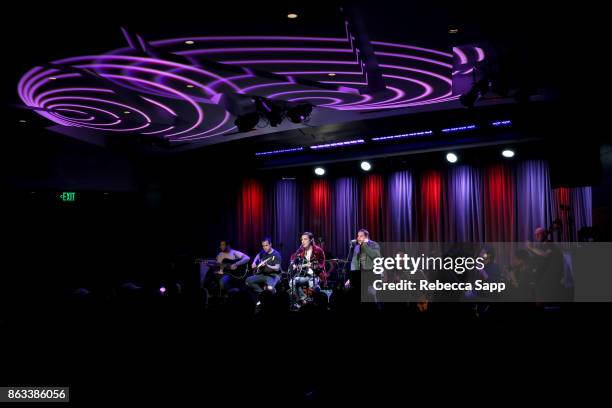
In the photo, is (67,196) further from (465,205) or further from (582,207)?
(582,207)

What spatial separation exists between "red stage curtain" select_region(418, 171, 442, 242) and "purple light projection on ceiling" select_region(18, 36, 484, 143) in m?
3.78

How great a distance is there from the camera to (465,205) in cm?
1136

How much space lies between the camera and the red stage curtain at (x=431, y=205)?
11.8 metres

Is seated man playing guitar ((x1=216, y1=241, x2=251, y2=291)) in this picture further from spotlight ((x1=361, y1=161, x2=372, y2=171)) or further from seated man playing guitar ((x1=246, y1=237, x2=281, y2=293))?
spotlight ((x1=361, y1=161, x2=372, y2=171))

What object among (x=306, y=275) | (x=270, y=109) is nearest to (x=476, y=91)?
(x=270, y=109)

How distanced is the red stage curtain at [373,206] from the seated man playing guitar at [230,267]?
358 centimetres

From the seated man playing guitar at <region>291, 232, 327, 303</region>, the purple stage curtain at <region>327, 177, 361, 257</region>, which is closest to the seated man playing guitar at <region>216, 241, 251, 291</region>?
the seated man playing guitar at <region>291, 232, 327, 303</region>

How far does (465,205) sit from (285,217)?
16.1 ft

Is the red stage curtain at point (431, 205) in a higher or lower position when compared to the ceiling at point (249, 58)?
lower

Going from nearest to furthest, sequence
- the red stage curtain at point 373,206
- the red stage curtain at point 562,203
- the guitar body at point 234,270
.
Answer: the red stage curtain at point 562,203 → the guitar body at point 234,270 → the red stage curtain at point 373,206

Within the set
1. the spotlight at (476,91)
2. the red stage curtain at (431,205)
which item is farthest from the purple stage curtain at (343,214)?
the spotlight at (476,91)

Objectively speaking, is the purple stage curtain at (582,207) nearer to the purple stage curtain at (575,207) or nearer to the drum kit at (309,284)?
the purple stage curtain at (575,207)

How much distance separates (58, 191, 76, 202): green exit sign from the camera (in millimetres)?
9805

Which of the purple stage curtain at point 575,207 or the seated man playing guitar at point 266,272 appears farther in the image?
the seated man playing guitar at point 266,272
